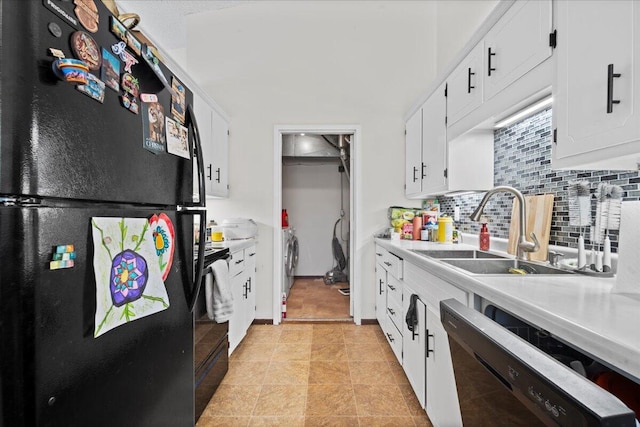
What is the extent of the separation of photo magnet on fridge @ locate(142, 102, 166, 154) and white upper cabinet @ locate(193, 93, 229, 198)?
1326mm

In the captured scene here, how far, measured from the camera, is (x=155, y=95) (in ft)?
3.24

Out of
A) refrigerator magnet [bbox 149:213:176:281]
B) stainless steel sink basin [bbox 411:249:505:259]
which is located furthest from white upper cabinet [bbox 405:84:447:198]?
refrigerator magnet [bbox 149:213:176:281]

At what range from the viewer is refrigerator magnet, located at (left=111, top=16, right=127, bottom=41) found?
2.65 feet

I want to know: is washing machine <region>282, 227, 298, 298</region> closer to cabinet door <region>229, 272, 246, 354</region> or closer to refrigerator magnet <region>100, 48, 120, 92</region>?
cabinet door <region>229, 272, 246, 354</region>

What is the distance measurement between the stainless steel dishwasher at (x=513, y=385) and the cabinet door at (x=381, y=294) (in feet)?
6.24

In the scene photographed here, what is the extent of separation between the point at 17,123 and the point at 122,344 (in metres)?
0.59

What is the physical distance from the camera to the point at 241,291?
2549 millimetres

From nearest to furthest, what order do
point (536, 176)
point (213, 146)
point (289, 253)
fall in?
1. point (536, 176)
2. point (213, 146)
3. point (289, 253)

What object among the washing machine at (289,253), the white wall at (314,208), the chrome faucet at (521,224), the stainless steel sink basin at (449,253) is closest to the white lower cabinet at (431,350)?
the stainless steel sink basin at (449,253)

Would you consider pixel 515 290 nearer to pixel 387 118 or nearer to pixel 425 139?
pixel 425 139

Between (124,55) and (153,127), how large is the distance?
21 centimetres

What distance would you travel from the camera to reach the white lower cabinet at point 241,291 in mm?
2300

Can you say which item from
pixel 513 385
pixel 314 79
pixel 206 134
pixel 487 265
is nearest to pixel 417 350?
pixel 487 265

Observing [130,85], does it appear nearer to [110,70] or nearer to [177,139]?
[110,70]
